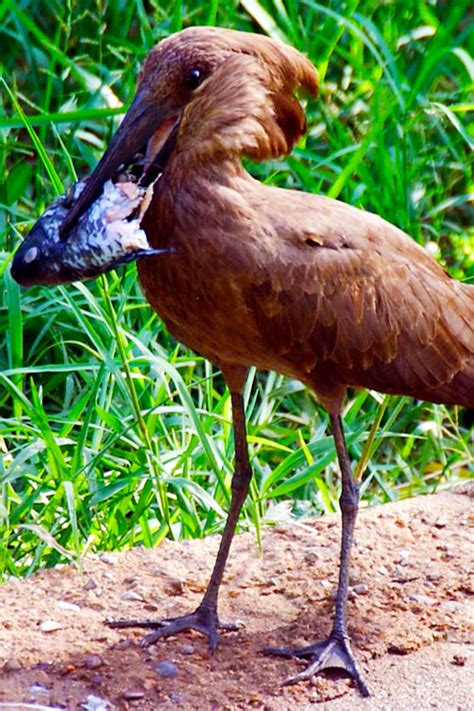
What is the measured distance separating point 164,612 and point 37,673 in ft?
2.08

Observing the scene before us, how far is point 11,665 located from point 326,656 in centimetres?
88

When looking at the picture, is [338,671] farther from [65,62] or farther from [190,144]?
[65,62]

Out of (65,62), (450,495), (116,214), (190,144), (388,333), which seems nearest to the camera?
(116,214)

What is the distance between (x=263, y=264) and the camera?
402 centimetres

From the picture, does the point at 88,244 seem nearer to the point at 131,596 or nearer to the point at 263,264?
the point at 263,264

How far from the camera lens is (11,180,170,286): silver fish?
146 inches

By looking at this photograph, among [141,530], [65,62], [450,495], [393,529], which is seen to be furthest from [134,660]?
[65,62]

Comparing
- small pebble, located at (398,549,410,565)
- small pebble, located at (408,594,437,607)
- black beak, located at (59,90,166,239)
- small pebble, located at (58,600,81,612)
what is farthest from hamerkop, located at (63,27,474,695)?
small pebble, located at (398,549,410,565)

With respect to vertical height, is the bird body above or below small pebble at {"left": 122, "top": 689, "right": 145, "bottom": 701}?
above

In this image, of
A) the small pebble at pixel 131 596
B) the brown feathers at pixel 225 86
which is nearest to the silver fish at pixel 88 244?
the brown feathers at pixel 225 86

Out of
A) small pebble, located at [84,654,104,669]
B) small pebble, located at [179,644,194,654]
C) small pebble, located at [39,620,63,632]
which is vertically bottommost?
small pebble, located at [39,620,63,632]

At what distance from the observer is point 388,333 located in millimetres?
4375

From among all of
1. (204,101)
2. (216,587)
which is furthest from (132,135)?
(216,587)

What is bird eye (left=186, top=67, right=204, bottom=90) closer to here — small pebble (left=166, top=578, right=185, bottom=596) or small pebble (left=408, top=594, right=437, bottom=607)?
small pebble (left=166, top=578, right=185, bottom=596)
